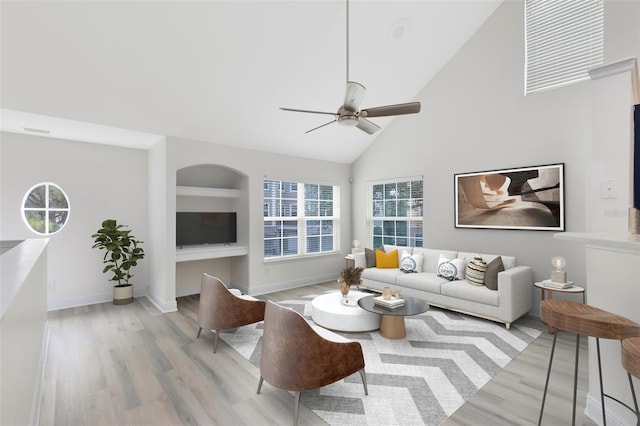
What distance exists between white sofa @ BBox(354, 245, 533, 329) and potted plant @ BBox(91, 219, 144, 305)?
386 cm

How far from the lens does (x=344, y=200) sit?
6809 millimetres

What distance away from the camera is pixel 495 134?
4.59m

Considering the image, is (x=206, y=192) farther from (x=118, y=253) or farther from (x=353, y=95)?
(x=353, y=95)

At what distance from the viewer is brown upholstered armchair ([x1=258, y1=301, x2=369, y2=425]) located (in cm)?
211

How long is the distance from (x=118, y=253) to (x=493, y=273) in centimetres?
549

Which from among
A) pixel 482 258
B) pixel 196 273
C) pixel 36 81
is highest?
pixel 36 81

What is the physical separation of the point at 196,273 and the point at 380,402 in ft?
13.7

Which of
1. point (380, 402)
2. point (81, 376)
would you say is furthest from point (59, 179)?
point (380, 402)

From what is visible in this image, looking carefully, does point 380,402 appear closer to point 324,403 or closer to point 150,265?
point 324,403

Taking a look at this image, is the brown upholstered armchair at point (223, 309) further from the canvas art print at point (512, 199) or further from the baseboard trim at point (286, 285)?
the canvas art print at point (512, 199)

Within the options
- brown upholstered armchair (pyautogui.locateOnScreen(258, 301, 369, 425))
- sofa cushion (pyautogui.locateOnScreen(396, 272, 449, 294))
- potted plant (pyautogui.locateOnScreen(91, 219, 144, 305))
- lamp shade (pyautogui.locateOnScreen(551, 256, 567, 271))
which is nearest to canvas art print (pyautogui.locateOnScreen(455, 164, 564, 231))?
lamp shade (pyautogui.locateOnScreen(551, 256, 567, 271))

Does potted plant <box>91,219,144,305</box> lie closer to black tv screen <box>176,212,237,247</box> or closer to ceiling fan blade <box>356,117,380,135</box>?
black tv screen <box>176,212,237,247</box>

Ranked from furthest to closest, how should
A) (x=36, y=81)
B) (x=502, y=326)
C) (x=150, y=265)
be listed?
(x=150, y=265) → (x=502, y=326) → (x=36, y=81)

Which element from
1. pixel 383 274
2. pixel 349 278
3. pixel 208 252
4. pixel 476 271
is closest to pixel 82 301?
pixel 208 252
